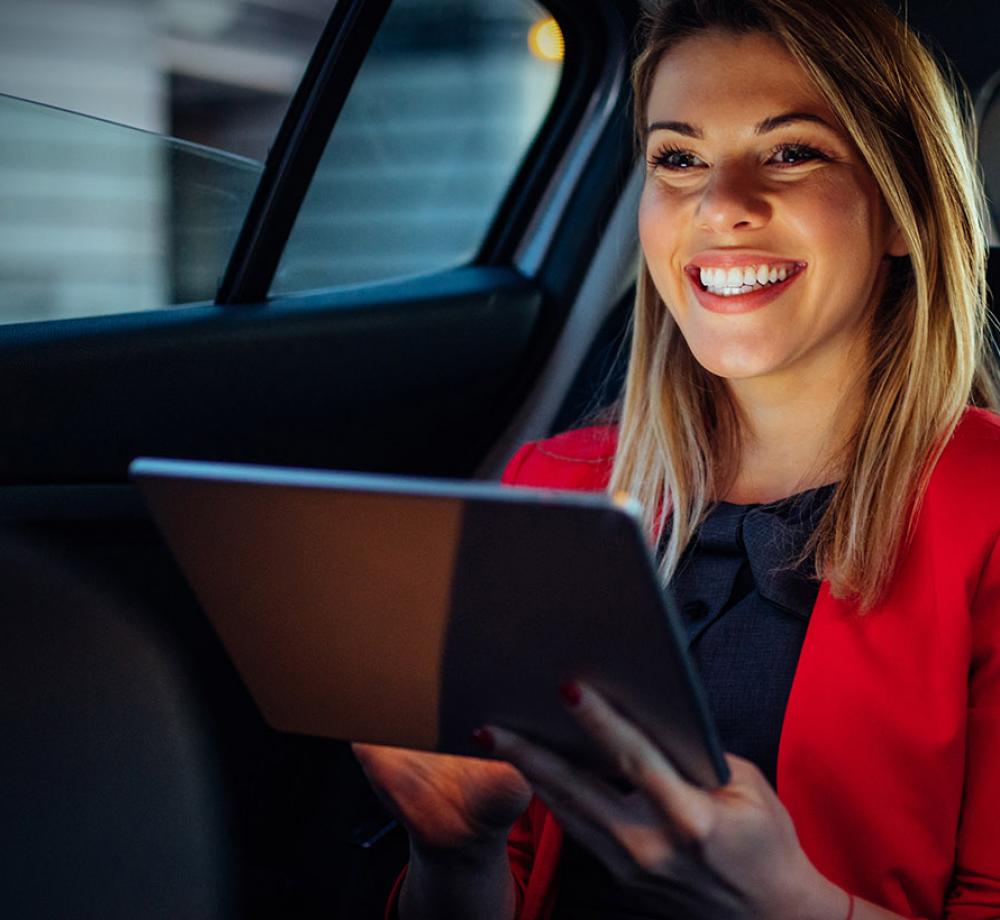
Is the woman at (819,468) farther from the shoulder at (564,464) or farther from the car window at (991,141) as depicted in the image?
the car window at (991,141)

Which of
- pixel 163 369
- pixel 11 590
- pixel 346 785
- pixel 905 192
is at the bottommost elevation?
pixel 346 785

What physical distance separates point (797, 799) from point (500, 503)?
2.01 ft

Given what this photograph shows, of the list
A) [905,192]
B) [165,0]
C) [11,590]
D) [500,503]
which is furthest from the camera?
[165,0]

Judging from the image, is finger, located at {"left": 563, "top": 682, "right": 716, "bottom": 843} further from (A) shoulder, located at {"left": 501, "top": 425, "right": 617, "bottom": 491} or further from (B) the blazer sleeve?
(A) shoulder, located at {"left": 501, "top": 425, "right": 617, "bottom": 491}

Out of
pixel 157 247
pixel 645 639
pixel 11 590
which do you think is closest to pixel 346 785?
pixel 11 590

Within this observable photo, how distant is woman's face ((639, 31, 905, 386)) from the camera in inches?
55.1

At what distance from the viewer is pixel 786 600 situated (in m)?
1.36

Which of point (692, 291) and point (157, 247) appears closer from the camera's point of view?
point (692, 291)

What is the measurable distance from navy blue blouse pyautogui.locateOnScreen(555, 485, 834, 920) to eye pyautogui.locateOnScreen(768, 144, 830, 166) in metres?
0.34

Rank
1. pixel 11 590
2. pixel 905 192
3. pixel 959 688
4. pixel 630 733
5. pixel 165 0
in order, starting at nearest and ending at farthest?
pixel 630 733 → pixel 959 688 → pixel 905 192 → pixel 11 590 → pixel 165 0

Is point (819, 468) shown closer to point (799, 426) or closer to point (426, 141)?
point (799, 426)

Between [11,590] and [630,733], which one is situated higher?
[630,733]

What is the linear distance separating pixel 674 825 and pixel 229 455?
1.10 m

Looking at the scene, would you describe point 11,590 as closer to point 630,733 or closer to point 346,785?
point 346,785
